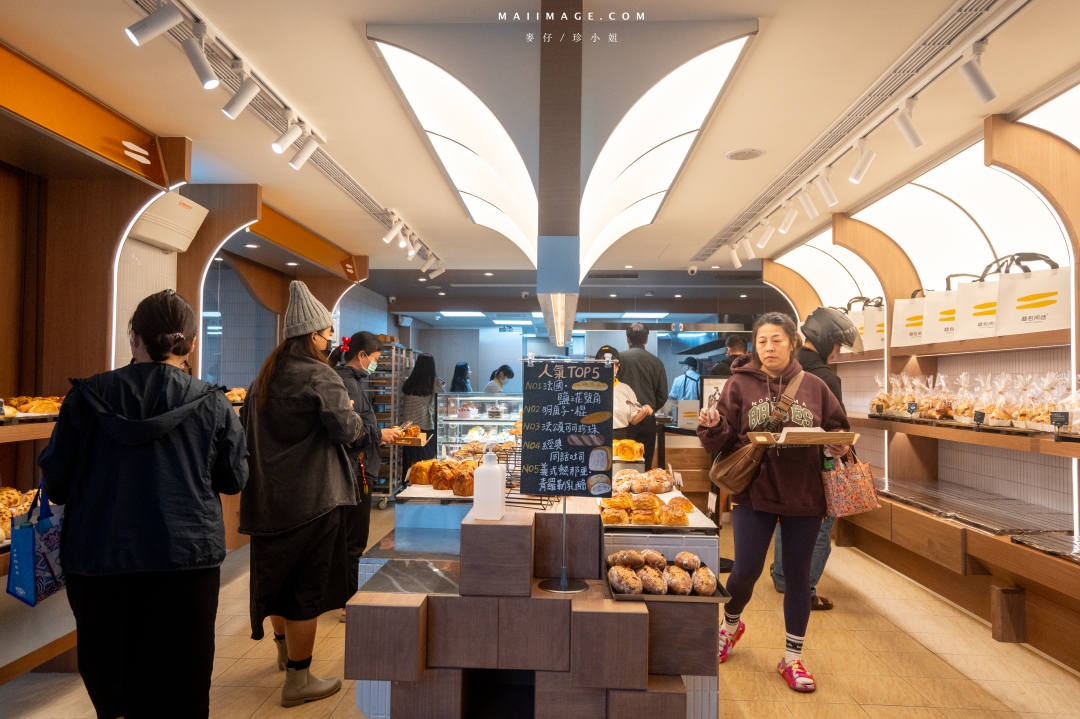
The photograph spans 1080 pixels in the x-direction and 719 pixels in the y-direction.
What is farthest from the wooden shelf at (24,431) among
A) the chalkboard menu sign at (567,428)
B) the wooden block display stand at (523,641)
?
the chalkboard menu sign at (567,428)

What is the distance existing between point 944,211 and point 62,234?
6159 millimetres

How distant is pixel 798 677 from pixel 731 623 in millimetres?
373

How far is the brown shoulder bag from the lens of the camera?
2994 millimetres

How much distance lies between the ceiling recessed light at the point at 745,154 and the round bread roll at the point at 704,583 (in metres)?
3.03

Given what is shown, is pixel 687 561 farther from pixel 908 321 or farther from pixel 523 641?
pixel 908 321

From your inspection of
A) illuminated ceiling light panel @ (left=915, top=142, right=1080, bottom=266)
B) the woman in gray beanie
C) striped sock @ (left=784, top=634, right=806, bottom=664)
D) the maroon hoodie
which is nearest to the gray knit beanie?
the woman in gray beanie

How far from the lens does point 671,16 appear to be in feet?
9.14

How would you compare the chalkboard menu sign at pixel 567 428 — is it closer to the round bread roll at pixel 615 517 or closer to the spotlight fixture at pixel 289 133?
the round bread roll at pixel 615 517

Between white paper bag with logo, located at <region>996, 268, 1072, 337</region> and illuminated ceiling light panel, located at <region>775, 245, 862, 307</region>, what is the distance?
3246 millimetres

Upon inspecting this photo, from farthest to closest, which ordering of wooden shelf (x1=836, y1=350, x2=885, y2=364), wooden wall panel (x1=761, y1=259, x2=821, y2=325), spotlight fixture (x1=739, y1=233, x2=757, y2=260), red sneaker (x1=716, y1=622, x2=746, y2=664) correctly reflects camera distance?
wooden wall panel (x1=761, y1=259, x2=821, y2=325) < spotlight fixture (x1=739, y1=233, x2=757, y2=260) < wooden shelf (x1=836, y1=350, x2=885, y2=364) < red sneaker (x1=716, y1=622, x2=746, y2=664)

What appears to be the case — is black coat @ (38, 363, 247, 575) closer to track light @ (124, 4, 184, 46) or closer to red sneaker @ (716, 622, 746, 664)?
track light @ (124, 4, 184, 46)

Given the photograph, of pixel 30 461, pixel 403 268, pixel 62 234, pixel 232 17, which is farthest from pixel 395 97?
pixel 403 268

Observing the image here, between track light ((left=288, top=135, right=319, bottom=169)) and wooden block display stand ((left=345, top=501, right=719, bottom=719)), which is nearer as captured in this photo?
wooden block display stand ((left=345, top=501, right=719, bottom=719))

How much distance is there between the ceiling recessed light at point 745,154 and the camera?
4.32 meters
